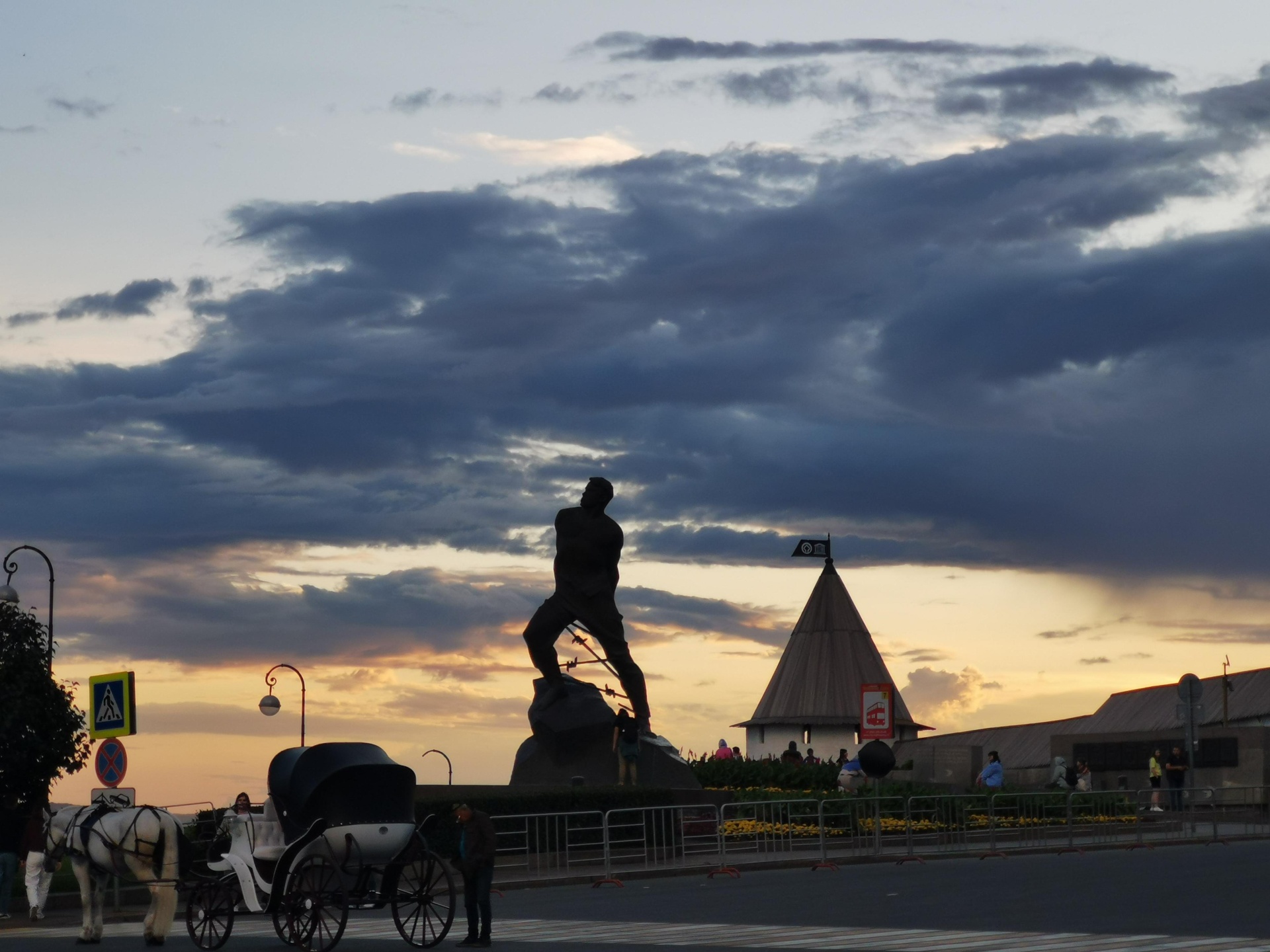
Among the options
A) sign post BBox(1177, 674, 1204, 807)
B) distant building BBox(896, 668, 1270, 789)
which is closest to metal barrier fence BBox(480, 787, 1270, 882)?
sign post BBox(1177, 674, 1204, 807)

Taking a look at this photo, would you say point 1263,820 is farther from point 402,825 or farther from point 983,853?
point 402,825

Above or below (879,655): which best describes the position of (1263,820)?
below

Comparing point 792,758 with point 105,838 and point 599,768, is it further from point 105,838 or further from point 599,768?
point 105,838

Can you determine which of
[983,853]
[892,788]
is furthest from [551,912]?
[892,788]

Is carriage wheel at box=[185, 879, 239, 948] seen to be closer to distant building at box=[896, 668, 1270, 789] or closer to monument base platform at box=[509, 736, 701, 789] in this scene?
monument base platform at box=[509, 736, 701, 789]

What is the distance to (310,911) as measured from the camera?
16.3 meters

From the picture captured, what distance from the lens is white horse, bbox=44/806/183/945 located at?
18312mm

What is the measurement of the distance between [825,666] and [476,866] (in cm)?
3752

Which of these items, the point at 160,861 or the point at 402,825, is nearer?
the point at 402,825

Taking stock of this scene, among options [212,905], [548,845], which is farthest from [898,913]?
[548,845]

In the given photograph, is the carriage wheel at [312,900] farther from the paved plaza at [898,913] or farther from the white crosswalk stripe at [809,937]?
the white crosswalk stripe at [809,937]

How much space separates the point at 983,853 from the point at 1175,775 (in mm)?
11335

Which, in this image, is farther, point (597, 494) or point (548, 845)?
point (597, 494)

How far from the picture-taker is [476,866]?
17719 mm
